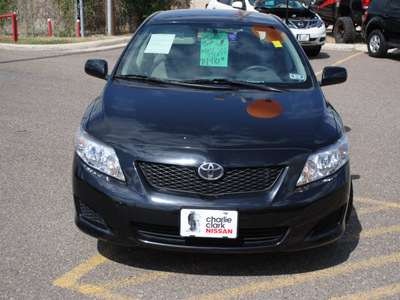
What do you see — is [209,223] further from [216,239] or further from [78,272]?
[78,272]

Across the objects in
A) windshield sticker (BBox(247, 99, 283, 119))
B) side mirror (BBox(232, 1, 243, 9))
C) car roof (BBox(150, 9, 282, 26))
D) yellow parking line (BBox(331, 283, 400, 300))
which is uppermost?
car roof (BBox(150, 9, 282, 26))

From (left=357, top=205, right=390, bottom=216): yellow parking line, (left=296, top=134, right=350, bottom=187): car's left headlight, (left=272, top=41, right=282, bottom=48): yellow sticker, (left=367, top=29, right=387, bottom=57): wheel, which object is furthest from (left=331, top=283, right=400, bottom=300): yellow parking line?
(left=367, top=29, right=387, bottom=57): wheel

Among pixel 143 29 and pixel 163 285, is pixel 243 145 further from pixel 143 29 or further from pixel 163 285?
pixel 143 29

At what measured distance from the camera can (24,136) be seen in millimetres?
6613

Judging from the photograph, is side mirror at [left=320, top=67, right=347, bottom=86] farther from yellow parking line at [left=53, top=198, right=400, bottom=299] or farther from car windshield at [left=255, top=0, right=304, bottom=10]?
car windshield at [left=255, top=0, right=304, bottom=10]

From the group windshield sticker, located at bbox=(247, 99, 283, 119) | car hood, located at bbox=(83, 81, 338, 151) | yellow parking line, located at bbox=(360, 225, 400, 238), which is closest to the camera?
car hood, located at bbox=(83, 81, 338, 151)

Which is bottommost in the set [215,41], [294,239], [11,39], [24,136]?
[11,39]

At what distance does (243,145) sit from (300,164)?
0.36 meters

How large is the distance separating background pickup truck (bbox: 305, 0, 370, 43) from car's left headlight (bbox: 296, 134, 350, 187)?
14.2 metres

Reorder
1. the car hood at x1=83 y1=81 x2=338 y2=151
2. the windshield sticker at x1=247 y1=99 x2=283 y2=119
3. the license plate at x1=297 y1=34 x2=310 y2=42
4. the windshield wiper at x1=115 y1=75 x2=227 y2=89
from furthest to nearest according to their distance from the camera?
the license plate at x1=297 y1=34 x2=310 y2=42, the windshield wiper at x1=115 y1=75 x2=227 y2=89, the windshield sticker at x1=247 y1=99 x2=283 y2=119, the car hood at x1=83 y1=81 x2=338 y2=151

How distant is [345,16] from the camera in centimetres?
1769

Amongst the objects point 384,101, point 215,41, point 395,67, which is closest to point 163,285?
point 215,41

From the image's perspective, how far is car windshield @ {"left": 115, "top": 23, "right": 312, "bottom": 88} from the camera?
4453mm

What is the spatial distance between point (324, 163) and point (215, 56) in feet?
5.37
